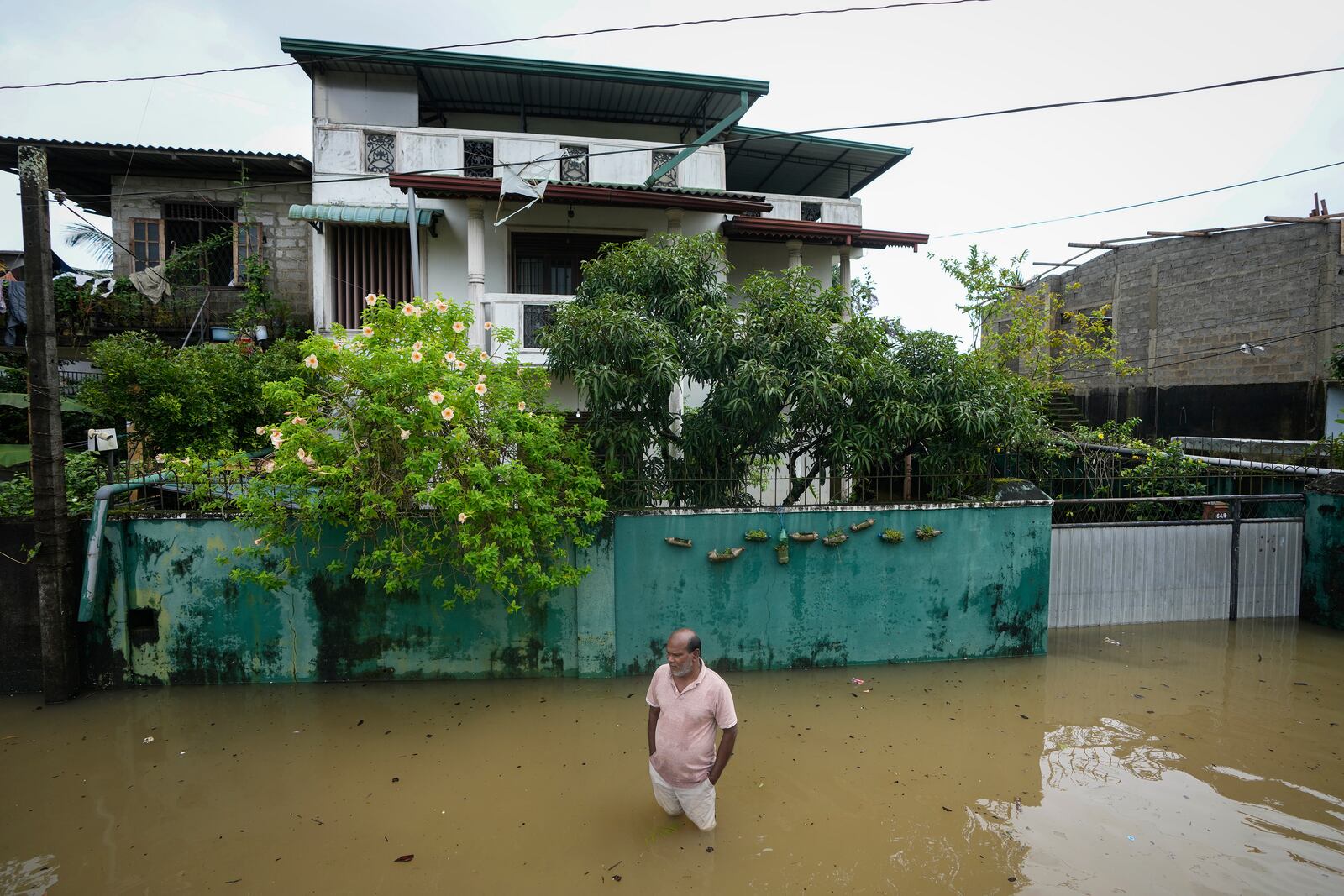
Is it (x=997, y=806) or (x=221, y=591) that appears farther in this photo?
(x=221, y=591)

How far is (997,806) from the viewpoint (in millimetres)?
4523

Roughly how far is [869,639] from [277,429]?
18.9ft

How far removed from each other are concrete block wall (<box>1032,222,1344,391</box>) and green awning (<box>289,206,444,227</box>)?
1700 cm

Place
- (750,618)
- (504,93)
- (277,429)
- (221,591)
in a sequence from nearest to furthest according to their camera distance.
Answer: (277,429) → (221,591) → (750,618) → (504,93)

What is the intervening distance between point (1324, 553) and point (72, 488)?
13471 millimetres

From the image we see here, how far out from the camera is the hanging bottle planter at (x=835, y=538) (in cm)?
674

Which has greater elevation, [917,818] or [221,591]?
[221,591]

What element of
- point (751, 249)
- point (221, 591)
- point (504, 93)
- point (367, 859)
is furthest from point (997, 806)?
point (504, 93)

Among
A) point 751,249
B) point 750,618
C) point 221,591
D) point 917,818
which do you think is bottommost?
point 917,818

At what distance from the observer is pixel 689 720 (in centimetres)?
378

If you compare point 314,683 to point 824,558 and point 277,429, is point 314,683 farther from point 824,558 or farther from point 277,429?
point 824,558

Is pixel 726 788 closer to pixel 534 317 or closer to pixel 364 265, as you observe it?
pixel 534 317

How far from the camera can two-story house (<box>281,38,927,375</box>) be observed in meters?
9.95

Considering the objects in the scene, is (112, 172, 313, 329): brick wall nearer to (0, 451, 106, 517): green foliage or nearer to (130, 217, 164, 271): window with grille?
(130, 217, 164, 271): window with grille
